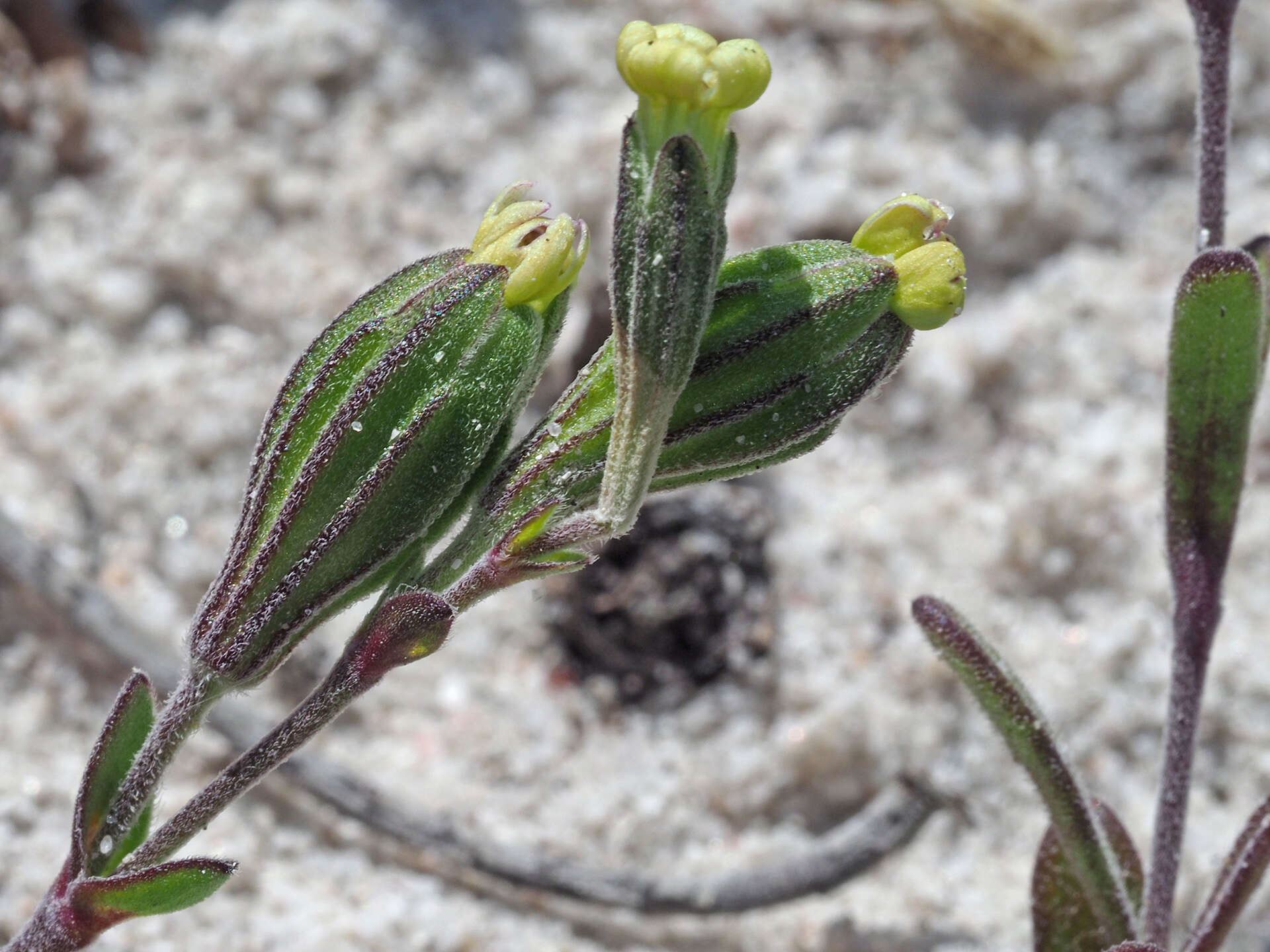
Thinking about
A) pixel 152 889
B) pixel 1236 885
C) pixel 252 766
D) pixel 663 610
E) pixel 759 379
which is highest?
pixel 663 610

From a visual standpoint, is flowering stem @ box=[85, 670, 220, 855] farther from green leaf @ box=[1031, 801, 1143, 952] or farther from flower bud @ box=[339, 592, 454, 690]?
green leaf @ box=[1031, 801, 1143, 952]

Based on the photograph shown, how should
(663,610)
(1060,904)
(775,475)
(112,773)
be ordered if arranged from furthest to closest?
1. (775,475)
2. (663,610)
3. (1060,904)
4. (112,773)

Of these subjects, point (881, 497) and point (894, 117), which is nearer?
point (881, 497)

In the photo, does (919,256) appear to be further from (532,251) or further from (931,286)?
(532,251)

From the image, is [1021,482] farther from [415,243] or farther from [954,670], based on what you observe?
[415,243]

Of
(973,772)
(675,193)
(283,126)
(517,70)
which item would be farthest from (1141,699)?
(283,126)

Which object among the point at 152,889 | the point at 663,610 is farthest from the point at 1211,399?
the point at 152,889
